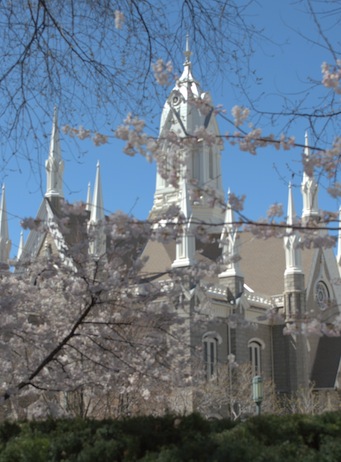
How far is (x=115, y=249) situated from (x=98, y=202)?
24634mm

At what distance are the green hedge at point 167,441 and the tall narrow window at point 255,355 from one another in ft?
101

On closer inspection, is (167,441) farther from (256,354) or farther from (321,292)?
(321,292)

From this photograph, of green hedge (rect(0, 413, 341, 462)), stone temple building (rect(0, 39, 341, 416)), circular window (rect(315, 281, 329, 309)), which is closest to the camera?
green hedge (rect(0, 413, 341, 462))

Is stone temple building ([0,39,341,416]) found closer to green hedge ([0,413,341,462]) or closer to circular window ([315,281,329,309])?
circular window ([315,281,329,309])

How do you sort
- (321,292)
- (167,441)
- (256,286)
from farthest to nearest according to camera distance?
Result: (321,292), (256,286), (167,441)

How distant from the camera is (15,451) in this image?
788 cm

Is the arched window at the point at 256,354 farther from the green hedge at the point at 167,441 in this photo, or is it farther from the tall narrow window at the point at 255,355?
the green hedge at the point at 167,441

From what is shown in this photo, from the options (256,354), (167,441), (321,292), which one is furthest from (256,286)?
(167,441)

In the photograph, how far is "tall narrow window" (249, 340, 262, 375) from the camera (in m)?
39.9

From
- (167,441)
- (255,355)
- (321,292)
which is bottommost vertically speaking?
(167,441)

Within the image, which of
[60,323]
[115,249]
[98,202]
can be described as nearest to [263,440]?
[115,249]

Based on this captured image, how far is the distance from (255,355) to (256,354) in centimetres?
15

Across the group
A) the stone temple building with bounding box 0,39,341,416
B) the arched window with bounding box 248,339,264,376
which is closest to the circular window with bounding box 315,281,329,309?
the stone temple building with bounding box 0,39,341,416

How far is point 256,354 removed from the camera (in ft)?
133
